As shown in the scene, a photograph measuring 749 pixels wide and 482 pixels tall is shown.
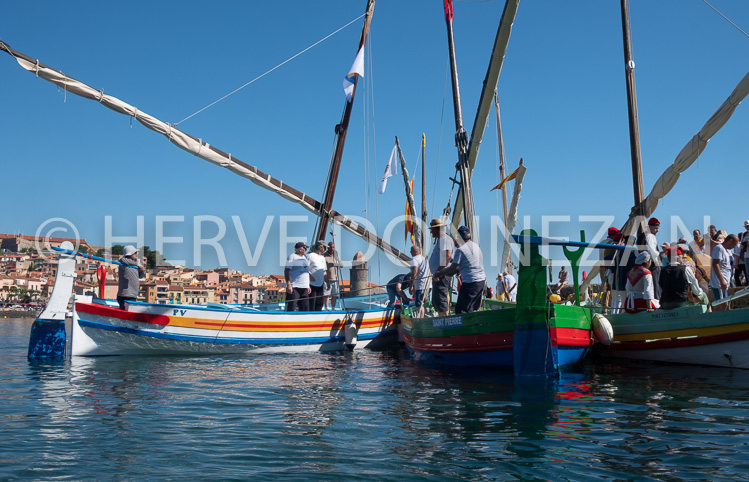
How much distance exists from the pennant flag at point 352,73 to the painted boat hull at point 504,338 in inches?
350

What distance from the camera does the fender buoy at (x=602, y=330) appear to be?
10586mm

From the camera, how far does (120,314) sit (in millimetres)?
11883

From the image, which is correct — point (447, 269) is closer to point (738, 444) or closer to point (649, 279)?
point (649, 279)

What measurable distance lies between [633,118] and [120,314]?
1209 cm

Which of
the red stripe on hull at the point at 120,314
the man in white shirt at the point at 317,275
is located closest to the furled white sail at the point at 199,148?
the man in white shirt at the point at 317,275

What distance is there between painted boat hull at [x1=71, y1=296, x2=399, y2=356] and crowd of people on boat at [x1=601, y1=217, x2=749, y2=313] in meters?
6.06

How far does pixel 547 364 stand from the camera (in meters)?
8.75

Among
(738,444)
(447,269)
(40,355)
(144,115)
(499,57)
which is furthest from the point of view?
(144,115)

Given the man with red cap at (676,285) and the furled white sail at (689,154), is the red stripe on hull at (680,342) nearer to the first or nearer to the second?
the man with red cap at (676,285)

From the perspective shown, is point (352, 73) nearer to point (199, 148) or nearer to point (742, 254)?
point (199, 148)

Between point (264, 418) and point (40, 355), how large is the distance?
815 cm

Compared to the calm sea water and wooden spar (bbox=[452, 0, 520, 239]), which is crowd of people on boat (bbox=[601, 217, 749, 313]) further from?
wooden spar (bbox=[452, 0, 520, 239])

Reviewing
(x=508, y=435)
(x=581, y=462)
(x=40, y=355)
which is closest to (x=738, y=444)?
(x=581, y=462)


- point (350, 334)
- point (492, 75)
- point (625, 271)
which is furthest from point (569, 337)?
point (492, 75)
